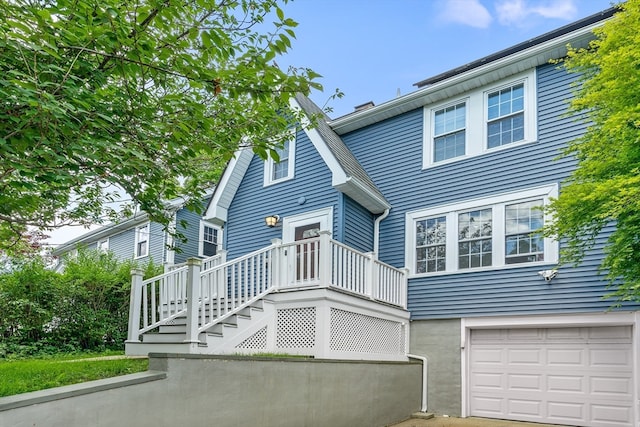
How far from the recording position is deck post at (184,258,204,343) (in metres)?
6.79

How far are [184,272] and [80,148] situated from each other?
5.24m

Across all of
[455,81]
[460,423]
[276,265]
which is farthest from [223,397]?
[455,81]

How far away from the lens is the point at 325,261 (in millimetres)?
7996

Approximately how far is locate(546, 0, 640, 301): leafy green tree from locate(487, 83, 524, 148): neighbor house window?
251 cm

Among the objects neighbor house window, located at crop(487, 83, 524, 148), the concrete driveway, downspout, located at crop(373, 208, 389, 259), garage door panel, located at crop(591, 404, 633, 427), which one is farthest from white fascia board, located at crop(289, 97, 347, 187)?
garage door panel, located at crop(591, 404, 633, 427)

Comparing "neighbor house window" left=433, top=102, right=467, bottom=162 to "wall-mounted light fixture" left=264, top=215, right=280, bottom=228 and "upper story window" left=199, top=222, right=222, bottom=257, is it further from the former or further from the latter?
"upper story window" left=199, top=222, right=222, bottom=257

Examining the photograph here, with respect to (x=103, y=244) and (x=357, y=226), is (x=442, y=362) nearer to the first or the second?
(x=357, y=226)

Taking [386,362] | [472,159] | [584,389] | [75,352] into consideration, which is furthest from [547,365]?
[75,352]

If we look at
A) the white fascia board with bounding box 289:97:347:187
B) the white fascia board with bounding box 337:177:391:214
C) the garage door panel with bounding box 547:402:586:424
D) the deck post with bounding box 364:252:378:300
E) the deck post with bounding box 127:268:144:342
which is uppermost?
the white fascia board with bounding box 289:97:347:187

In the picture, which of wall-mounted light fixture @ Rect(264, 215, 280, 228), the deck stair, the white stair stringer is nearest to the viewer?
the white stair stringer

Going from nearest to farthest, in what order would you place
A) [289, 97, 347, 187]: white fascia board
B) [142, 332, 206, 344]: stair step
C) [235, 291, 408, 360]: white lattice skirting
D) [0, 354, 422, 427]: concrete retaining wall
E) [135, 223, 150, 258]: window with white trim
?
[0, 354, 422, 427]: concrete retaining wall
[142, 332, 206, 344]: stair step
[235, 291, 408, 360]: white lattice skirting
[289, 97, 347, 187]: white fascia board
[135, 223, 150, 258]: window with white trim

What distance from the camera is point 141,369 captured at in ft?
17.5

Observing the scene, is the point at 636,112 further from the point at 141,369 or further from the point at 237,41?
the point at 141,369

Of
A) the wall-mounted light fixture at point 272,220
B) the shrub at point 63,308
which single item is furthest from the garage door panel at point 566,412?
the shrub at point 63,308
